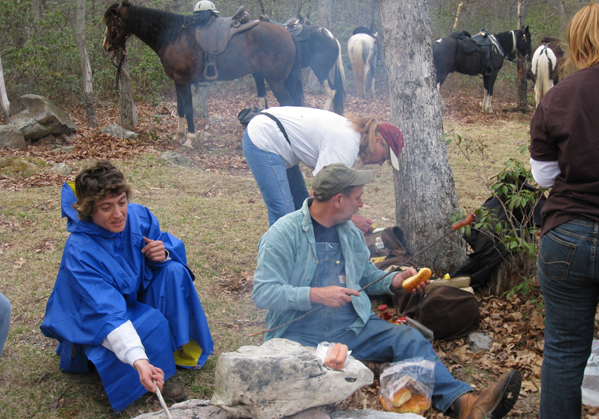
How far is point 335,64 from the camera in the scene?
37.2 ft

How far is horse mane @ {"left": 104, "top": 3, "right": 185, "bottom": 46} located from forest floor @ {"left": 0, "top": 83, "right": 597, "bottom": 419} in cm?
201

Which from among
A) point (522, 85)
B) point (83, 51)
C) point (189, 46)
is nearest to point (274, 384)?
point (189, 46)

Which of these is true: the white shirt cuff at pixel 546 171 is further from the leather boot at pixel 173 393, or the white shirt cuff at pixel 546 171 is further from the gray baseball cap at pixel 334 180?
the leather boot at pixel 173 393

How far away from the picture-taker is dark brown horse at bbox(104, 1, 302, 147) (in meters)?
8.97

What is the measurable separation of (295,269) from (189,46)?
24.0 feet

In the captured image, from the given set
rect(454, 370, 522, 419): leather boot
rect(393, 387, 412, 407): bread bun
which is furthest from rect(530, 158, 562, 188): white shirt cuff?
rect(393, 387, 412, 407): bread bun

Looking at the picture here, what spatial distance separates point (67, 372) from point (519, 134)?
10355 millimetres

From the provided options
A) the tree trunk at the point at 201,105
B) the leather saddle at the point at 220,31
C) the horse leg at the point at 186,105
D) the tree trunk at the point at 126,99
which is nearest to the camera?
the leather saddle at the point at 220,31

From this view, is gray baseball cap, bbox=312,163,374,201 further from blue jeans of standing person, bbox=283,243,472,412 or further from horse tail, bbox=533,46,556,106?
horse tail, bbox=533,46,556,106

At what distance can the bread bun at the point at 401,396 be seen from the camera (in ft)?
9.02

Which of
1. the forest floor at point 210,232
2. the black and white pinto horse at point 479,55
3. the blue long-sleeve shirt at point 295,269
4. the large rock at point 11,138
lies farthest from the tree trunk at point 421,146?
the black and white pinto horse at point 479,55

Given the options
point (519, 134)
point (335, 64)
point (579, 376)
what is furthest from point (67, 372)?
point (519, 134)

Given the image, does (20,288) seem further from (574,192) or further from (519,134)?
(519,134)

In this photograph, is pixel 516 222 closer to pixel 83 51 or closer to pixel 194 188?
pixel 194 188
